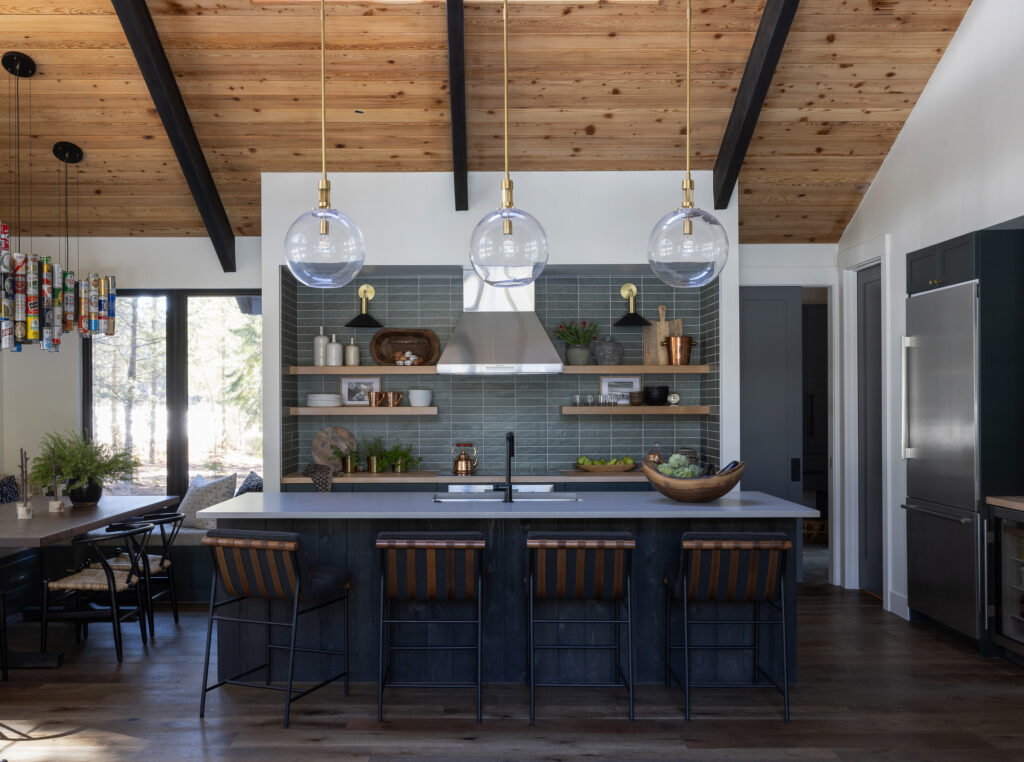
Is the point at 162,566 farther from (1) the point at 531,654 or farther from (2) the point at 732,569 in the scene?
(2) the point at 732,569

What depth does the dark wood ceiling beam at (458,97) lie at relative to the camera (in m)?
4.39

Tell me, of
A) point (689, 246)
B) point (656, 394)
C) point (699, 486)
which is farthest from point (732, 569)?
point (656, 394)

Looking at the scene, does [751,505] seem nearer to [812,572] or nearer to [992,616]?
[992,616]

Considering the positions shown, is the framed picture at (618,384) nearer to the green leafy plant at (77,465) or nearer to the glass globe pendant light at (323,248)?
the green leafy plant at (77,465)

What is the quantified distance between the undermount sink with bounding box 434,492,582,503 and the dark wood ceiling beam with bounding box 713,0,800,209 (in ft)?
7.81

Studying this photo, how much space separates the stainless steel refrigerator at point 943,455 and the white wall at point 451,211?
1791 millimetres

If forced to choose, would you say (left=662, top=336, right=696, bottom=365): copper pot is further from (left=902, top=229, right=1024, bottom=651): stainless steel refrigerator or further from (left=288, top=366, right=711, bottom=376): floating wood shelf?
(left=902, top=229, right=1024, bottom=651): stainless steel refrigerator

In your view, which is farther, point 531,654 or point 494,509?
point 494,509

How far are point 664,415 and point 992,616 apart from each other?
257 centimetres

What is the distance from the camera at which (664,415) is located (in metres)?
6.27

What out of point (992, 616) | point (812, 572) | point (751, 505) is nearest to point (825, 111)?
point (751, 505)

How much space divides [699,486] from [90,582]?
130 inches

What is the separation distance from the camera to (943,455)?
464 centimetres

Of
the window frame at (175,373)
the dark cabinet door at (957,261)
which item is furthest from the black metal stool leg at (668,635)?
the window frame at (175,373)
